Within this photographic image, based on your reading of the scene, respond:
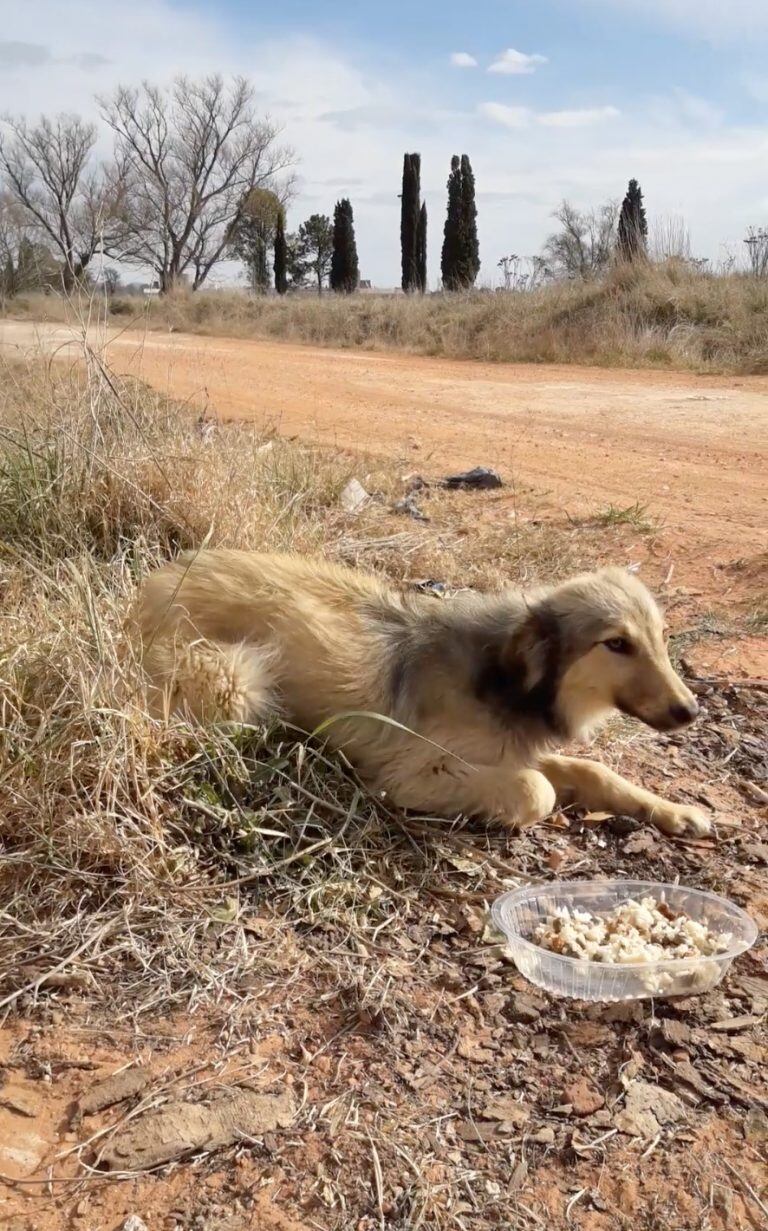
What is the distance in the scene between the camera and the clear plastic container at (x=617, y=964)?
3057mm

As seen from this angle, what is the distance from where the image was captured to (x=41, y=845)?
343 cm

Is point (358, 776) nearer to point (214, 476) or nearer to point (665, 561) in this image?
point (214, 476)

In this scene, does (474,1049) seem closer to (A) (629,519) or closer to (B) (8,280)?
(A) (629,519)

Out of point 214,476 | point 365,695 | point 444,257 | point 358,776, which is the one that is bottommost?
point 358,776

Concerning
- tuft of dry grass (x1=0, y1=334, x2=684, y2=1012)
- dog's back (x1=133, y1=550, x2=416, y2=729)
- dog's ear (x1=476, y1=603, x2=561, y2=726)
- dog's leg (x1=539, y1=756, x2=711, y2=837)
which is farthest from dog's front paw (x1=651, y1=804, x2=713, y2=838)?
dog's back (x1=133, y1=550, x2=416, y2=729)

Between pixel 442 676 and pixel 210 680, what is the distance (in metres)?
0.91

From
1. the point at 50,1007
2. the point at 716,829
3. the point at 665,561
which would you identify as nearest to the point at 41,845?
the point at 50,1007

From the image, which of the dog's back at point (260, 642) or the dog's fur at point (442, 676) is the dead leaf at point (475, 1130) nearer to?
the dog's fur at point (442, 676)

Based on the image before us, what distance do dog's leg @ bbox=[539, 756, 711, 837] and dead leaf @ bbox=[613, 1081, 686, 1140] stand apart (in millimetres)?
1409

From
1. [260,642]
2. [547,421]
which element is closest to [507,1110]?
[260,642]

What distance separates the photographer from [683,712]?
3.79 m

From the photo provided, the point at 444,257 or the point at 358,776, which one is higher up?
the point at 444,257

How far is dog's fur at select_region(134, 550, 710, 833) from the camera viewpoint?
388 centimetres

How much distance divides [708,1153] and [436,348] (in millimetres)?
20276
